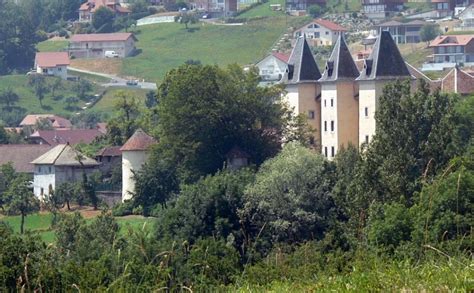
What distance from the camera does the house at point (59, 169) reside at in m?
69.2

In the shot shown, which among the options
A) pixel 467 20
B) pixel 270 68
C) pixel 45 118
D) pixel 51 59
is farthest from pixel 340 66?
pixel 467 20

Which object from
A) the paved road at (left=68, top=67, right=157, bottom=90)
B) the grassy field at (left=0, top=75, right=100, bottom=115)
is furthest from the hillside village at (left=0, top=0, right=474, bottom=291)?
the paved road at (left=68, top=67, right=157, bottom=90)

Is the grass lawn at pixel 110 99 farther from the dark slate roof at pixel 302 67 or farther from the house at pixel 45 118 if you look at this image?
the dark slate roof at pixel 302 67

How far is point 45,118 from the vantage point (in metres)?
98.2

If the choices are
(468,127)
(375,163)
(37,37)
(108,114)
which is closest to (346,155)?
(468,127)

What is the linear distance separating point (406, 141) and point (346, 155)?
745 centimetres

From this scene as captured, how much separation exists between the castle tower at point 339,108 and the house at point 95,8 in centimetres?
8403

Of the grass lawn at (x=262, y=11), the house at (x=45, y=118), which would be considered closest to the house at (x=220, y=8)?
the grass lawn at (x=262, y=11)

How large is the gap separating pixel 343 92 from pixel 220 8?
81.4 metres

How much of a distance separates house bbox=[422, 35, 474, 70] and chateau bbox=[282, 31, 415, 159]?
44.1 meters

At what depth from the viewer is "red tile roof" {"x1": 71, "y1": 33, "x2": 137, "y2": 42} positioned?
407 feet

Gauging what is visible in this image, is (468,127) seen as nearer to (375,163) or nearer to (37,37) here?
(375,163)

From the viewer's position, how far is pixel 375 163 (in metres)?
41.2

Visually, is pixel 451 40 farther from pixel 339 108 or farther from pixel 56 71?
pixel 339 108
